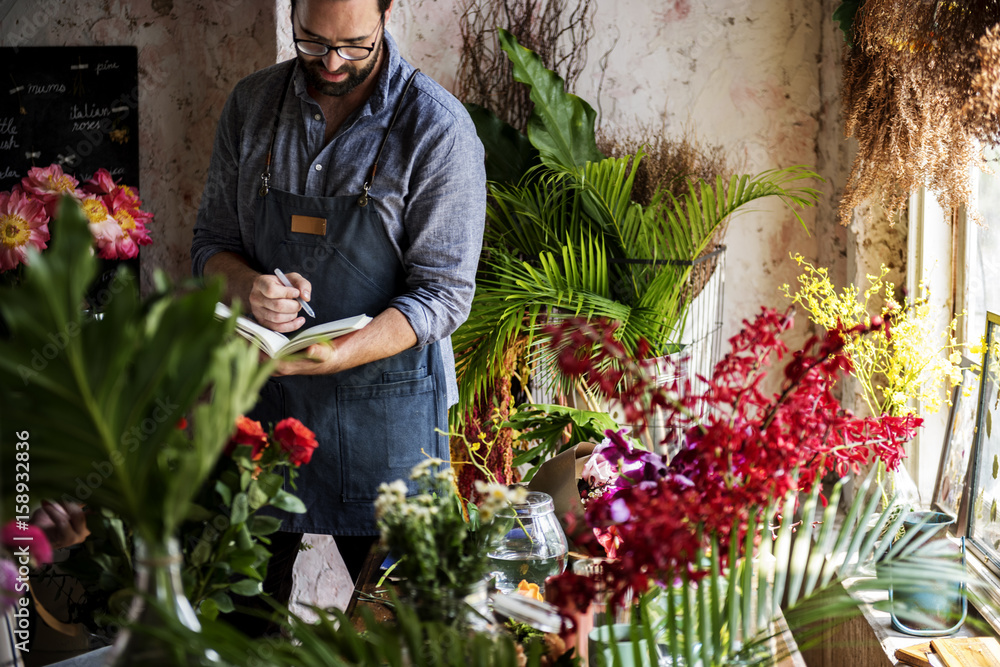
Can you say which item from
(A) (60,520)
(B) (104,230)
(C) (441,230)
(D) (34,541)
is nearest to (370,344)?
(C) (441,230)

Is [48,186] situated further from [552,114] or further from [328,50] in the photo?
[552,114]

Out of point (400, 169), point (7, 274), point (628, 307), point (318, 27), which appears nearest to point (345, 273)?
point (400, 169)

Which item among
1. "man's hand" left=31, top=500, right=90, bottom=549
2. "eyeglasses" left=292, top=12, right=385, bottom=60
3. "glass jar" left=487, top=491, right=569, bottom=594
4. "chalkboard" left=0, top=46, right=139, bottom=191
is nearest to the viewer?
"man's hand" left=31, top=500, right=90, bottom=549

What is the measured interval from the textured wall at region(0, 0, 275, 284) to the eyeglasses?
91cm

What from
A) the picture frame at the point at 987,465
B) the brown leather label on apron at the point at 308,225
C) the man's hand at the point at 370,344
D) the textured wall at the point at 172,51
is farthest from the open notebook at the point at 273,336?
the textured wall at the point at 172,51

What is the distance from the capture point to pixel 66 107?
2.50 m

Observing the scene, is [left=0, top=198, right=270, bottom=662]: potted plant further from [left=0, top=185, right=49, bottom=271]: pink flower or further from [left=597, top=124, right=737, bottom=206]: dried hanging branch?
[left=597, top=124, right=737, bottom=206]: dried hanging branch

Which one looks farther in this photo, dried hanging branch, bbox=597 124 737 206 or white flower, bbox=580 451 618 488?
dried hanging branch, bbox=597 124 737 206

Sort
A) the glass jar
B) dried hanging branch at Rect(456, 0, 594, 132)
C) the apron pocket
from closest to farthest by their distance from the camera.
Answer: the glass jar
the apron pocket
dried hanging branch at Rect(456, 0, 594, 132)

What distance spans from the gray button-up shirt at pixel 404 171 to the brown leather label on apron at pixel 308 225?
2.3 inches

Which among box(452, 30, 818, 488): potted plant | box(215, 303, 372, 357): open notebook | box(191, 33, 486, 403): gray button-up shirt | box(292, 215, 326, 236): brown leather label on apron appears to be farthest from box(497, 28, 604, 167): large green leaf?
box(215, 303, 372, 357): open notebook

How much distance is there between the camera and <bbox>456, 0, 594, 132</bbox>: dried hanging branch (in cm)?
260

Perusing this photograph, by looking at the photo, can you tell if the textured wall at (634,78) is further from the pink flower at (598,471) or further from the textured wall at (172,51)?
the pink flower at (598,471)

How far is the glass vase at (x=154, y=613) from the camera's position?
57cm
